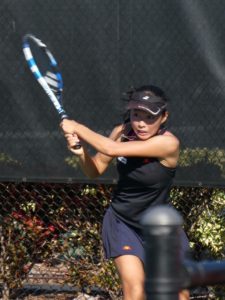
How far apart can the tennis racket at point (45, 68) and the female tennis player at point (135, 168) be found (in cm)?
38

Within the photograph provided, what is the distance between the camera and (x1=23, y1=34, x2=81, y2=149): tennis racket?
4941mm

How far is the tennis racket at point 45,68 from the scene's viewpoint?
4.94 meters

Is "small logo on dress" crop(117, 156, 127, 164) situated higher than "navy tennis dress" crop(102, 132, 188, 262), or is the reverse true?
"small logo on dress" crop(117, 156, 127, 164)

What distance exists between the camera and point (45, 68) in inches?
208

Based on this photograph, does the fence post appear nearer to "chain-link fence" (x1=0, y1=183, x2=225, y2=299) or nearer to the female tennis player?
the female tennis player

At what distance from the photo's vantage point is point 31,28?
5570mm

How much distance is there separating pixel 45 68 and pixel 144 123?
977 millimetres

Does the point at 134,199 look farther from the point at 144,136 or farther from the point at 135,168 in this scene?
the point at 144,136

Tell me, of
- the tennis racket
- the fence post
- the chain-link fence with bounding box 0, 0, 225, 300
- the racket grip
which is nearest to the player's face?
the racket grip

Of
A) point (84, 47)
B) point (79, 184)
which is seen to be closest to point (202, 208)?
point (79, 184)

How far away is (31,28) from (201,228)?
1.64 meters

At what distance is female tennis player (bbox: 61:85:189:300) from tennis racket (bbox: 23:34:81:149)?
38 cm

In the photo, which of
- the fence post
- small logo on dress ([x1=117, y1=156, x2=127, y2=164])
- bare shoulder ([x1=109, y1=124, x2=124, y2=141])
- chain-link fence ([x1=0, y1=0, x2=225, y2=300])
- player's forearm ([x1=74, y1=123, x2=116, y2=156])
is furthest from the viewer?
chain-link fence ([x1=0, y1=0, x2=225, y2=300])

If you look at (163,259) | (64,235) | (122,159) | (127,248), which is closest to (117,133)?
(122,159)
